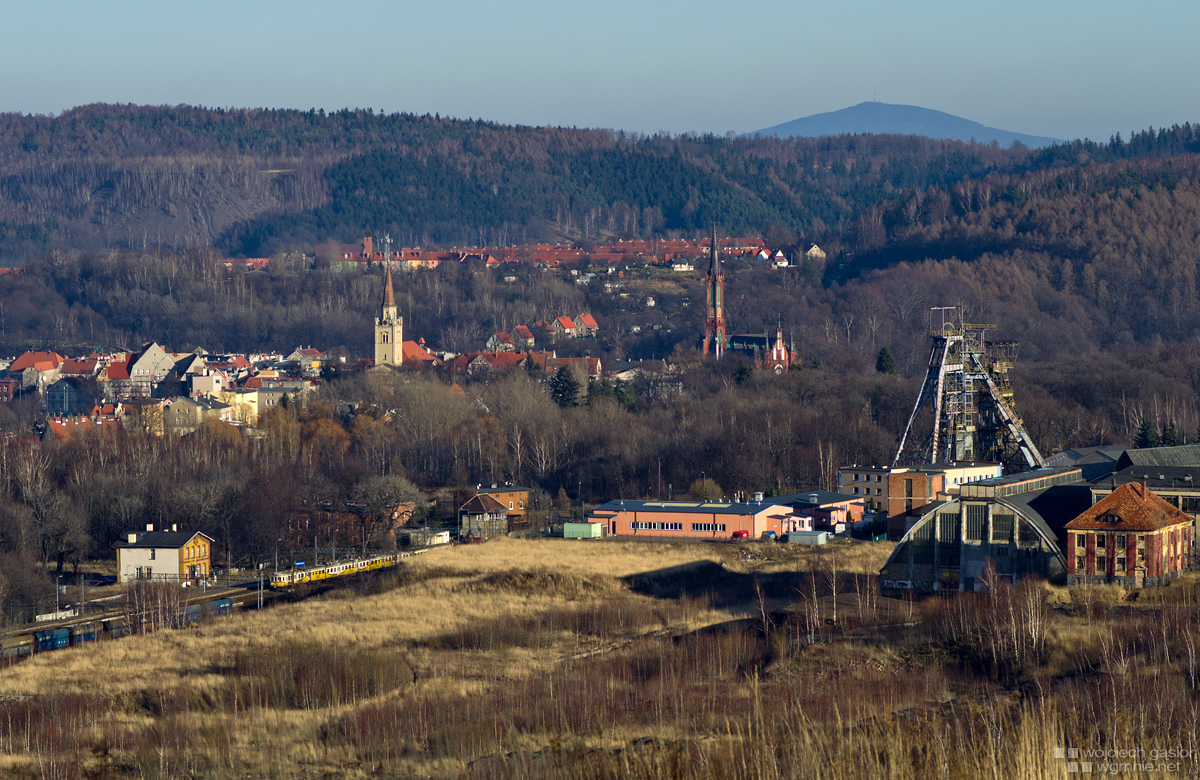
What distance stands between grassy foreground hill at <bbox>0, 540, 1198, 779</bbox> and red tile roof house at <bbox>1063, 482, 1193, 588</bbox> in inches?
33.1

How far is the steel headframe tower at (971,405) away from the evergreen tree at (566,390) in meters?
22.1

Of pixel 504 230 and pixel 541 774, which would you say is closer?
pixel 541 774

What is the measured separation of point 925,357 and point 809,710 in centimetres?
6294

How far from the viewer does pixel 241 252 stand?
185 metres

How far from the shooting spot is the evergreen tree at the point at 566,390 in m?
67.9

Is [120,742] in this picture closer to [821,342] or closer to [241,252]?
[821,342]

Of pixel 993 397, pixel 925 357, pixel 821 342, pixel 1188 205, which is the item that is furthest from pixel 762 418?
pixel 1188 205

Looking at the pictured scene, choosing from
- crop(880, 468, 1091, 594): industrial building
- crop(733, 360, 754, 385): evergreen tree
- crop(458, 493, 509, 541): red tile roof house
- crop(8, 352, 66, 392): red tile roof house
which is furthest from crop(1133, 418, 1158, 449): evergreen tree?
crop(8, 352, 66, 392): red tile roof house

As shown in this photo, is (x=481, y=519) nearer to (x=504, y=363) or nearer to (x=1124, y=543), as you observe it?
(x=1124, y=543)

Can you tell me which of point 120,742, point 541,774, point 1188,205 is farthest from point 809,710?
point 1188,205

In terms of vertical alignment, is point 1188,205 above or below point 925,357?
above

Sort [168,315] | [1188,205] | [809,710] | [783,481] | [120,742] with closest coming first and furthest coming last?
[809,710] → [120,742] → [783,481] → [1188,205] → [168,315]

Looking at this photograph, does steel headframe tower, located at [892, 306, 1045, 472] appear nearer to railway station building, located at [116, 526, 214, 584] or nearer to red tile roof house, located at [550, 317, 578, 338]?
railway station building, located at [116, 526, 214, 584]

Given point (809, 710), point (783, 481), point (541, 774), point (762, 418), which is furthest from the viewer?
point (762, 418)
